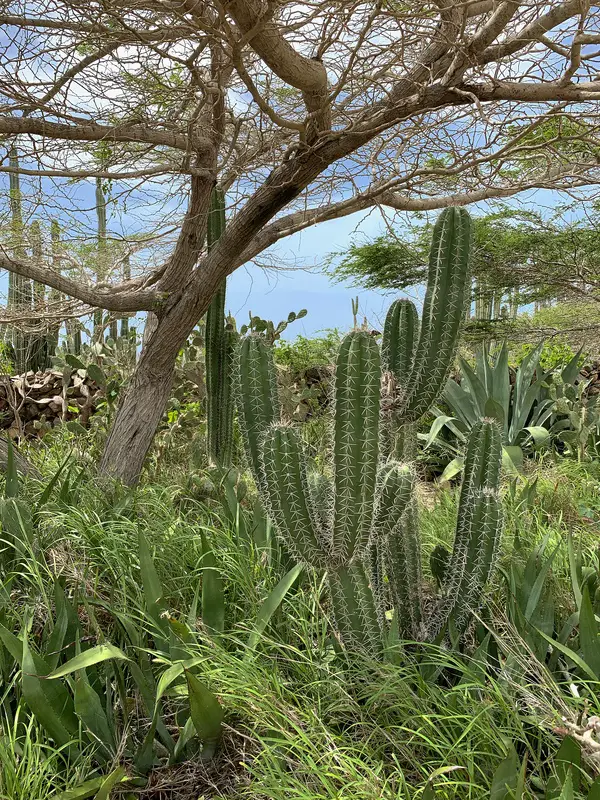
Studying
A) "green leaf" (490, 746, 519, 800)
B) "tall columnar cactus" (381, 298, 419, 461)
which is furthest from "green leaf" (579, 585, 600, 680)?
"tall columnar cactus" (381, 298, 419, 461)

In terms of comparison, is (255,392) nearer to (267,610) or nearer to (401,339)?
(401,339)

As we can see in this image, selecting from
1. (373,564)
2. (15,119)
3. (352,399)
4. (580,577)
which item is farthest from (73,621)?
(15,119)

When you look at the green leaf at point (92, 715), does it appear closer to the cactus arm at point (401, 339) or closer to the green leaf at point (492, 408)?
the cactus arm at point (401, 339)

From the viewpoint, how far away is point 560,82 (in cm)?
267

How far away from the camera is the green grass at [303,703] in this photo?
1488 millimetres

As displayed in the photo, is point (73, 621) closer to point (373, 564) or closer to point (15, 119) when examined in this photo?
point (373, 564)

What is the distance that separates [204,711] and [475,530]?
3.43ft

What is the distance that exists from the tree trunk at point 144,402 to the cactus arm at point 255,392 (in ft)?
5.16

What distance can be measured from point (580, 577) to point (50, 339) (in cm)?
835

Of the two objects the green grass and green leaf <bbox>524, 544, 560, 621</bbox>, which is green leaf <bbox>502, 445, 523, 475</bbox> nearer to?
the green grass

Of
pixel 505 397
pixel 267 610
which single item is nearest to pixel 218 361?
pixel 267 610

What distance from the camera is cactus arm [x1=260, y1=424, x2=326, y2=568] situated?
1.86m

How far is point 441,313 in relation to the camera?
2.23 m

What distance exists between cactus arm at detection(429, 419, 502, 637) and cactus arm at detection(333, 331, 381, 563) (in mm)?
507
